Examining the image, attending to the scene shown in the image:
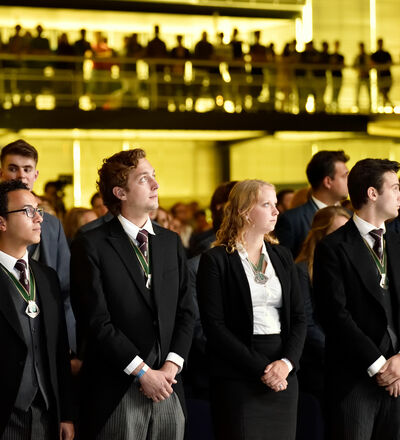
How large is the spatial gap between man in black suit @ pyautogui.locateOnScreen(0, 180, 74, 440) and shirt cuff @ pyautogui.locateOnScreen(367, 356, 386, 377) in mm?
1443

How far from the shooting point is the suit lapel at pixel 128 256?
13.6ft

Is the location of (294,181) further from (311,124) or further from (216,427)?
(216,427)

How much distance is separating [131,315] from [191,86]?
44.1 ft

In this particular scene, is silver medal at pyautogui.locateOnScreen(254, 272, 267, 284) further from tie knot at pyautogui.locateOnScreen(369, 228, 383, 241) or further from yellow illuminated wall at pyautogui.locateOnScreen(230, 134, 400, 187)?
yellow illuminated wall at pyautogui.locateOnScreen(230, 134, 400, 187)

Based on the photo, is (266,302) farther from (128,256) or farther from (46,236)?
(46,236)

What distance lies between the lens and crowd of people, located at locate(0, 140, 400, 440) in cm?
397

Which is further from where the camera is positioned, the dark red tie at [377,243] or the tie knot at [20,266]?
the dark red tie at [377,243]

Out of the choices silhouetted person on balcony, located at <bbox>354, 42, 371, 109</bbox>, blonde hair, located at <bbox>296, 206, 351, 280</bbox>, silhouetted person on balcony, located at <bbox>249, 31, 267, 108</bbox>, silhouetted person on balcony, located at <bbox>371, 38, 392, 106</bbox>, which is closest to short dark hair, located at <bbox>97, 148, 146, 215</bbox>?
blonde hair, located at <bbox>296, 206, 351, 280</bbox>

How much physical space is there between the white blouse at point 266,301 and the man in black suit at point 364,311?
0.33 meters

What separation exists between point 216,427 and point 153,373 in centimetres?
62

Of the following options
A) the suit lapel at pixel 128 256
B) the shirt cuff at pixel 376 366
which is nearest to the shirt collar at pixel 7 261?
the suit lapel at pixel 128 256

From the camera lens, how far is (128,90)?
57.1 ft

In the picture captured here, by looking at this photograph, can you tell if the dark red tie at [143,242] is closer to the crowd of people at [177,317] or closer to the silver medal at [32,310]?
the crowd of people at [177,317]

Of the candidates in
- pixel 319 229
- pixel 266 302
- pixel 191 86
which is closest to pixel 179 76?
pixel 191 86
